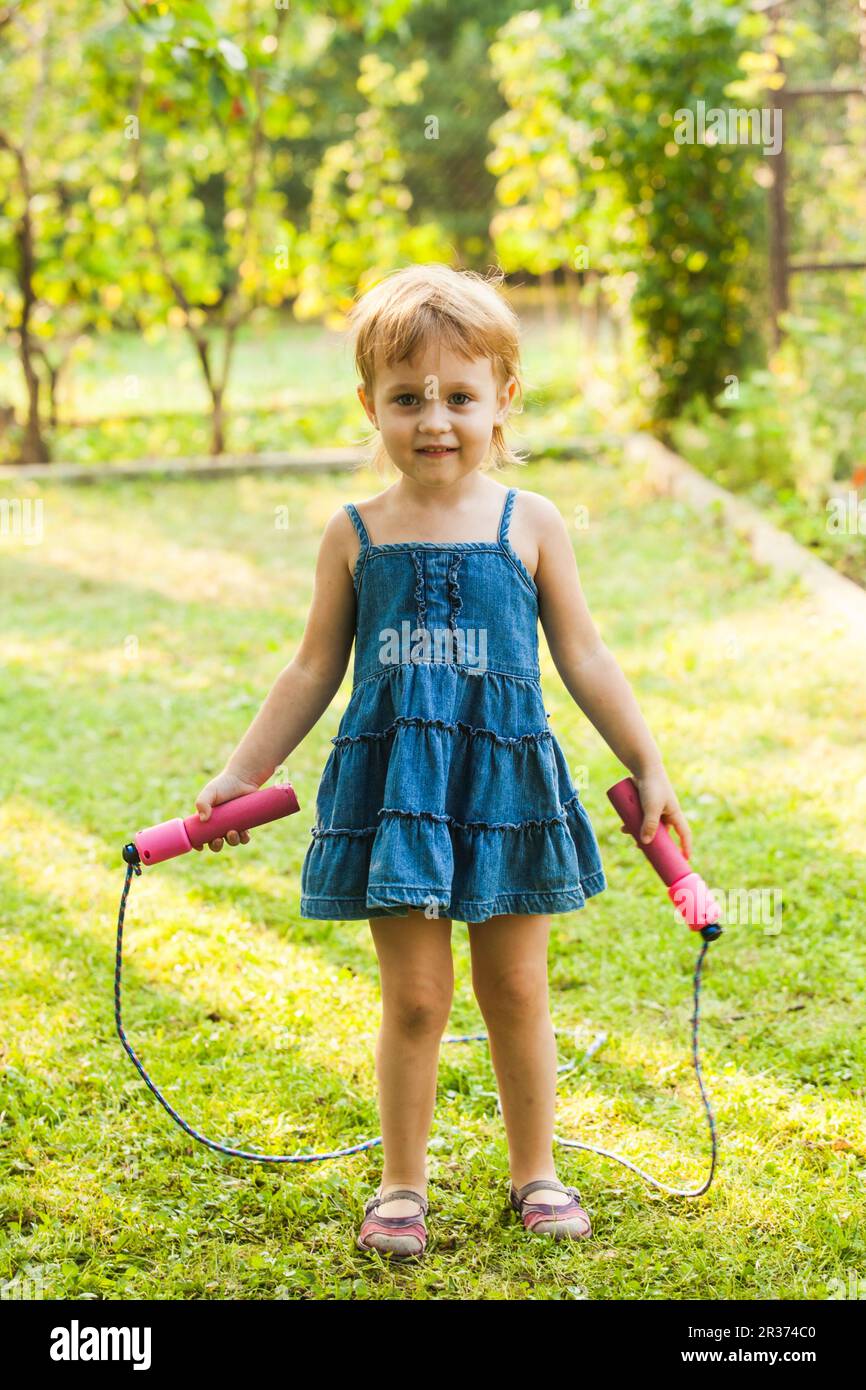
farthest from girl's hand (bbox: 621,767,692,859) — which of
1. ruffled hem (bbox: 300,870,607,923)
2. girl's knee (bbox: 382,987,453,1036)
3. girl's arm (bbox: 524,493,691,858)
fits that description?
girl's knee (bbox: 382,987,453,1036)

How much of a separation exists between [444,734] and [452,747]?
0.03 m

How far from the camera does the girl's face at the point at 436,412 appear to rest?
1.99m

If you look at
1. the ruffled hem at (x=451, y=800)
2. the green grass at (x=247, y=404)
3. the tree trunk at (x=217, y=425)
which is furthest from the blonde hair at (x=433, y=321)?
the tree trunk at (x=217, y=425)

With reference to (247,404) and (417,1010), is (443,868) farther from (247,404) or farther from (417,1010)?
(247,404)

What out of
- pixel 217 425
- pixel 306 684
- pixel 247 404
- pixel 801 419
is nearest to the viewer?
pixel 306 684

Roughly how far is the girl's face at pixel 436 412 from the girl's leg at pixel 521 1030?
62 centimetres

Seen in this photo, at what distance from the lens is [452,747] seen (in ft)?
6.59

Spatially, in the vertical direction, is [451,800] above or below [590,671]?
below

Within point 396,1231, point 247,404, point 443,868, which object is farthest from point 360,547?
point 247,404

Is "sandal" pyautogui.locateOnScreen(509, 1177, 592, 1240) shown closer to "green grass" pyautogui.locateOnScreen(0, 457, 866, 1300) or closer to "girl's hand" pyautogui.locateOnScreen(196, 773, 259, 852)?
"green grass" pyautogui.locateOnScreen(0, 457, 866, 1300)

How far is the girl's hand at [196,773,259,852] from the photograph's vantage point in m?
2.11

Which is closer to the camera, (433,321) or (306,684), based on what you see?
(433,321)

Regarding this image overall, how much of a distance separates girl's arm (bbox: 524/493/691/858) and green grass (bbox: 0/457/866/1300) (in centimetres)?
57

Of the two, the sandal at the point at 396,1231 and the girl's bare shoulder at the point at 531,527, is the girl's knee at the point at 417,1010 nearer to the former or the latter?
the sandal at the point at 396,1231
